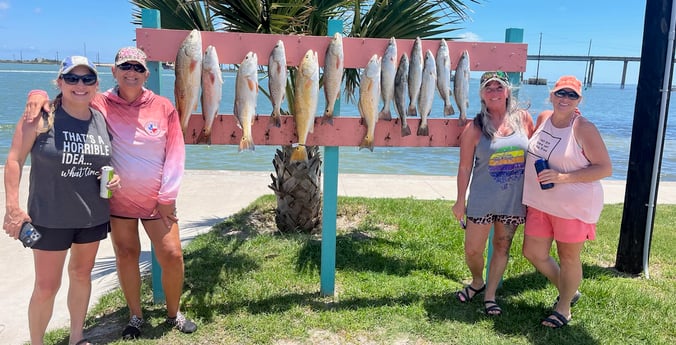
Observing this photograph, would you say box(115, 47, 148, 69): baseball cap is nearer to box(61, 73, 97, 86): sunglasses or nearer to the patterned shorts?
box(61, 73, 97, 86): sunglasses

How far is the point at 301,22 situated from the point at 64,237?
2.74 meters

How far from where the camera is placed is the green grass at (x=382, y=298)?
320cm

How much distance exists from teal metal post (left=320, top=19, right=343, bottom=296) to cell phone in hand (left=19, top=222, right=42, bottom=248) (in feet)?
6.31

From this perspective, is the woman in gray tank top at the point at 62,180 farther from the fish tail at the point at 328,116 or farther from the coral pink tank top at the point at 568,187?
the coral pink tank top at the point at 568,187

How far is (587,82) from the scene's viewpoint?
90.8 meters

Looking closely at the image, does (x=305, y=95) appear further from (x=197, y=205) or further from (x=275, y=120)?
(x=197, y=205)

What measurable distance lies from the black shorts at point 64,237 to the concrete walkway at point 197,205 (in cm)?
110

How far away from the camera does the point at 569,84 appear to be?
302cm

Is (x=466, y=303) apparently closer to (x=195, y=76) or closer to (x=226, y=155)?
(x=195, y=76)

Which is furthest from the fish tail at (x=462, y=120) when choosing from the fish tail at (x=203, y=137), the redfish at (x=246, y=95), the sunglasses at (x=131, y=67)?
the sunglasses at (x=131, y=67)

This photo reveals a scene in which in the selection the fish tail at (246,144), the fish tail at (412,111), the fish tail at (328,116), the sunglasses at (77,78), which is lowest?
the fish tail at (246,144)

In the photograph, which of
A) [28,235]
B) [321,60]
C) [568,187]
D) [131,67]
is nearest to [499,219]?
[568,187]

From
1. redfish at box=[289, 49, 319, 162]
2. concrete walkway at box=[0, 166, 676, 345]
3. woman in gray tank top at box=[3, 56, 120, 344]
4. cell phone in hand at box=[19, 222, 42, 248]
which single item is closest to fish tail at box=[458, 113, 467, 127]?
redfish at box=[289, 49, 319, 162]

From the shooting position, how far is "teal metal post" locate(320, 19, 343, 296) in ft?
12.1
